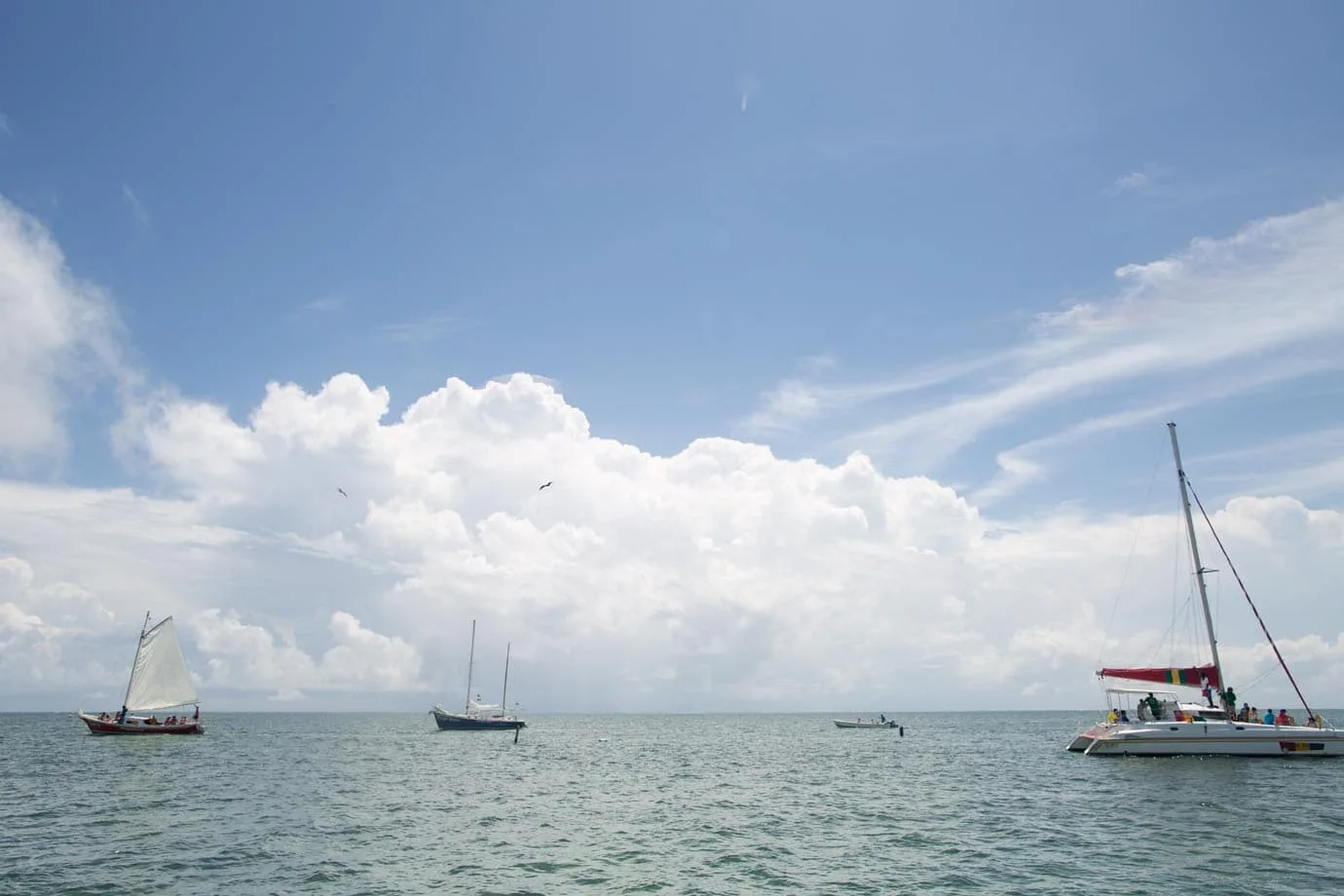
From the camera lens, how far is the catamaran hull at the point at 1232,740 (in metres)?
59.8

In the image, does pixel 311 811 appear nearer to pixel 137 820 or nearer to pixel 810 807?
pixel 137 820

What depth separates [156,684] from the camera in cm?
9862

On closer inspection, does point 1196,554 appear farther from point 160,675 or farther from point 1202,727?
point 160,675

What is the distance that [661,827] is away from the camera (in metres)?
38.2

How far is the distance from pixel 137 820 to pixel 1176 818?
5077cm

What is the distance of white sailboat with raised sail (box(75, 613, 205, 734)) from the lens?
318 ft

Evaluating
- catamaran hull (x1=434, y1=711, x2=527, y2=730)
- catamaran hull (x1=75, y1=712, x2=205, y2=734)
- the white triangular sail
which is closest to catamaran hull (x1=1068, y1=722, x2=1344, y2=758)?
catamaran hull (x1=434, y1=711, x2=527, y2=730)

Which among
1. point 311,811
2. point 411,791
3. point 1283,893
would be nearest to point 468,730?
point 411,791

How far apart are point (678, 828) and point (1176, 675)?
48055 millimetres

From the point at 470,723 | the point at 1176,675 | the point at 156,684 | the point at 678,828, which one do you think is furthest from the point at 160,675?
the point at 1176,675

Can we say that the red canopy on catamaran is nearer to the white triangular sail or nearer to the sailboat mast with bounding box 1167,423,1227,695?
the sailboat mast with bounding box 1167,423,1227,695

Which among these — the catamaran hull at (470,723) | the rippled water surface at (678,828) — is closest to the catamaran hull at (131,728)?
the rippled water surface at (678,828)

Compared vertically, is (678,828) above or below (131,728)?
below

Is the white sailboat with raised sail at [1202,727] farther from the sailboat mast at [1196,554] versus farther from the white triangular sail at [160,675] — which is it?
the white triangular sail at [160,675]
